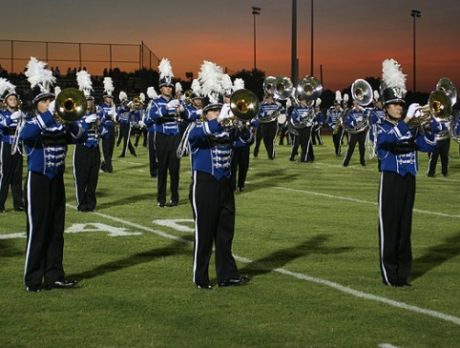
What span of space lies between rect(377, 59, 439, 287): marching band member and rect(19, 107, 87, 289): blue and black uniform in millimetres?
2439

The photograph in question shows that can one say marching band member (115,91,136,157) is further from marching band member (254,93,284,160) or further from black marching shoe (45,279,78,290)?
black marching shoe (45,279,78,290)

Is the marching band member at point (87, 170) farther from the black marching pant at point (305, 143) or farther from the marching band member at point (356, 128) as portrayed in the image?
the black marching pant at point (305, 143)

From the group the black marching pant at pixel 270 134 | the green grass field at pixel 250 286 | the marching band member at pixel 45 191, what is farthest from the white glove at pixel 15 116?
the black marching pant at pixel 270 134

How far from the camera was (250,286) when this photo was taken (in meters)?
7.52

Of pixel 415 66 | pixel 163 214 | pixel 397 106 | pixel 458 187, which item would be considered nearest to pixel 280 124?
pixel 458 187

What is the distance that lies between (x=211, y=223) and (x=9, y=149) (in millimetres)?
5720

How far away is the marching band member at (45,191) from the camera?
7160 mm

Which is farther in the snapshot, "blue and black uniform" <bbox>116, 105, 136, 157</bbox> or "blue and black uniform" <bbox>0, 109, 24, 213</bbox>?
"blue and black uniform" <bbox>116, 105, 136, 157</bbox>

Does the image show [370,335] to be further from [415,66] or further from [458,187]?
[415,66]

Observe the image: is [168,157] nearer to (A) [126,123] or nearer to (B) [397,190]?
(B) [397,190]

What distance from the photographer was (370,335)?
5.92 meters

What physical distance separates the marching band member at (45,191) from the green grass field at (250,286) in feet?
0.61

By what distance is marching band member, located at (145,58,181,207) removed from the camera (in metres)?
13.4

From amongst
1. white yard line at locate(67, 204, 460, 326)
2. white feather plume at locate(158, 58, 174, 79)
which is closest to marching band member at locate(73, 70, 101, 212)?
white feather plume at locate(158, 58, 174, 79)
